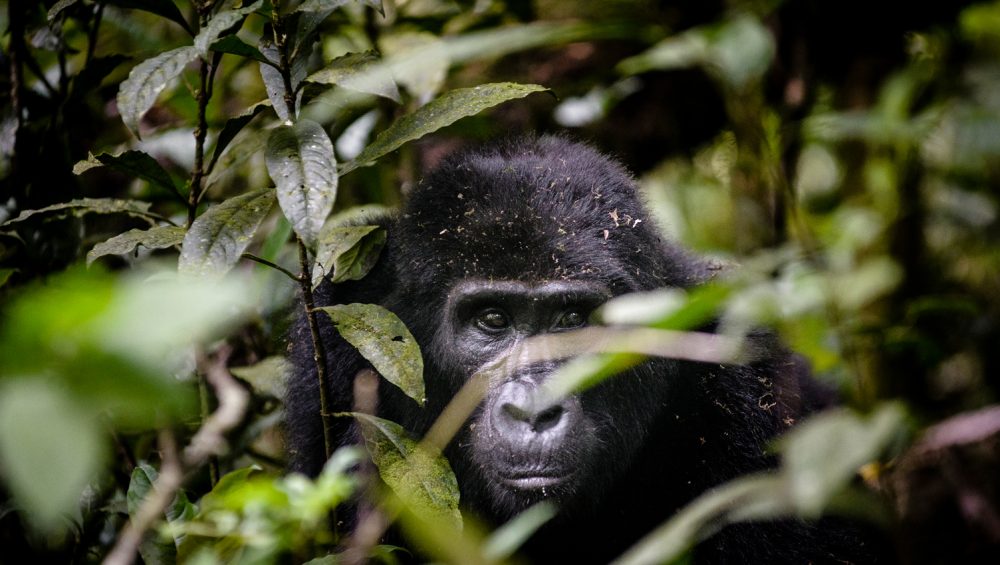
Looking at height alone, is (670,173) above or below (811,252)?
below

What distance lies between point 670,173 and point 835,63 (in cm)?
138

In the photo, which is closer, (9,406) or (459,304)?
(9,406)

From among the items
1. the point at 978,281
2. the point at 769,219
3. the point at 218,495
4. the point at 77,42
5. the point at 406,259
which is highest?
the point at 77,42

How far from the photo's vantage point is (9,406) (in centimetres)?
78

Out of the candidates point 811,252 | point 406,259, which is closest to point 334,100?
point 406,259

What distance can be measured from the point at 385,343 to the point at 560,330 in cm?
98

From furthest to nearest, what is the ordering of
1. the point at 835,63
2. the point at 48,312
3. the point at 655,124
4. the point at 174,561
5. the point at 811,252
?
the point at 655,124 → the point at 835,63 → the point at 811,252 → the point at 174,561 → the point at 48,312

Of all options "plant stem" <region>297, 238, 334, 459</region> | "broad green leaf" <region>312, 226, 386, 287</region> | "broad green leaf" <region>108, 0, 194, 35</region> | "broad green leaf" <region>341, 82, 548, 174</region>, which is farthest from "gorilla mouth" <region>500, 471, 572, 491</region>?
"broad green leaf" <region>108, 0, 194, 35</region>

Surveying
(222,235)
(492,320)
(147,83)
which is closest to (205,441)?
(222,235)

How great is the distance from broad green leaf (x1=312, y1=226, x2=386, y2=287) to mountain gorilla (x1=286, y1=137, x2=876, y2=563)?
0.25m

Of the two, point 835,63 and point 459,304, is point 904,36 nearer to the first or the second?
point 835,63

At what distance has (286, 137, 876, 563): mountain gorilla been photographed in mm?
3004

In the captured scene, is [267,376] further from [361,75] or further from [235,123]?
[361,75]

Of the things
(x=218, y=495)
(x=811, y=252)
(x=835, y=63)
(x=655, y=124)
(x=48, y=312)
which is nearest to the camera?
(x=48, y=312)
